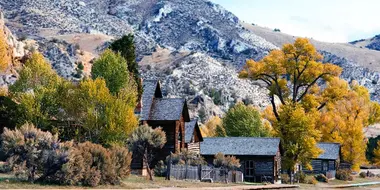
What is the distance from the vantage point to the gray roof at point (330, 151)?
2608 inches

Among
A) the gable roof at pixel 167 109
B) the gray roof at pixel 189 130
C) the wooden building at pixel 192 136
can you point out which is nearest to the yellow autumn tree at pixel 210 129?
the wooden building at pixel 192 136

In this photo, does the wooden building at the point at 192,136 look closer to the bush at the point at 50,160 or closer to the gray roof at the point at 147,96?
the gray roof at the point at 147,96

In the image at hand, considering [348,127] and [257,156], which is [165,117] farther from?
[348,127]

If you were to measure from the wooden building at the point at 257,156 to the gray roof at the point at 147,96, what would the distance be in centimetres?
1017

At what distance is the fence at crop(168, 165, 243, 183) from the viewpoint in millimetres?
38062

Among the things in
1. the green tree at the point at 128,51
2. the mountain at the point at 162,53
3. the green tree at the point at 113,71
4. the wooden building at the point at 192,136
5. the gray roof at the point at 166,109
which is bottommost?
the wooden building at the point at 192,136

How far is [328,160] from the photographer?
67.7 m

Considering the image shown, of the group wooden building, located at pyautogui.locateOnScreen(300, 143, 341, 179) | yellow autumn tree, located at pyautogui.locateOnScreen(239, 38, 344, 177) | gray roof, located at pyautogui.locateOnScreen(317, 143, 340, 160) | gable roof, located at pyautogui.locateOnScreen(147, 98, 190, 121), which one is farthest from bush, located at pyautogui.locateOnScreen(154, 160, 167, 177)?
gray roof, located at pyautogui.locateOnScreen(317, 143, 340, 160)

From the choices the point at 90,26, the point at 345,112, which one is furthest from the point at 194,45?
the point at 345,112

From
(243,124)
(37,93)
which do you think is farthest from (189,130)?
(243,124)

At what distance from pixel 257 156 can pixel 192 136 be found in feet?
22.9

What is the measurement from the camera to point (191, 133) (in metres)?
50.3

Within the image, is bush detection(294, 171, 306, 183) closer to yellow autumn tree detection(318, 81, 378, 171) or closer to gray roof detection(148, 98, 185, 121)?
yellow autumn tree detection(318, 81, 378, 171)

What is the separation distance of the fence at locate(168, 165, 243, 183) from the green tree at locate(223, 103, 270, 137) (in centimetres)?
3085
